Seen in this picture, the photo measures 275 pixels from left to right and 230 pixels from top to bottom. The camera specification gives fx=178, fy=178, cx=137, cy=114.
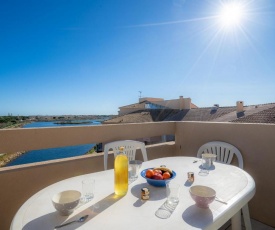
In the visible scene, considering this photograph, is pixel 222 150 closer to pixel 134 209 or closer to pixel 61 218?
pixel 134 209

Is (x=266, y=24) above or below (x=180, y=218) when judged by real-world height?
above

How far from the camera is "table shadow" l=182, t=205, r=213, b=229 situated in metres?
0.78

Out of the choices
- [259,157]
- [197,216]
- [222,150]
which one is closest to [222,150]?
[222,150]

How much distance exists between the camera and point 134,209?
0.90 m

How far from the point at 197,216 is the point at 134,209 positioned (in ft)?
0.99

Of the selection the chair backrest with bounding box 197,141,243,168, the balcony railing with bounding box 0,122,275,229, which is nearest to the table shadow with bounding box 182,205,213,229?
the chair backrest with bounding box 197,141,243,168

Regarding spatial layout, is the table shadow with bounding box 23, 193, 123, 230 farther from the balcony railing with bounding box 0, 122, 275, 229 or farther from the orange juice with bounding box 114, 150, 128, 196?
the balcony railing with bounding box 0, 122, 275, 229

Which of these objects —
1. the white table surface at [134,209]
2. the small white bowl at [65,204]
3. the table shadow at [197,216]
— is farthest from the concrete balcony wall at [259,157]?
the small white bowl at [65,204]

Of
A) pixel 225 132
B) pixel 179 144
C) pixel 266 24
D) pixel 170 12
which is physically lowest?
pixel 179 144

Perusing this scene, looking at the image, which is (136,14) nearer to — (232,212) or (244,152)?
(244,152)

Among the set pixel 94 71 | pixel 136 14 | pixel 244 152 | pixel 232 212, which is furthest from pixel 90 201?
pixel 94 71

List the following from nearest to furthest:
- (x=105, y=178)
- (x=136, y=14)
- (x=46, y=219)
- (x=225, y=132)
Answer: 1. (x=46, y=219)
2. (x=105, y=178)
3. (x=225, y=132)
4. (x=136, y=14)

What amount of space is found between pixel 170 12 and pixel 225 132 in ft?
13.6

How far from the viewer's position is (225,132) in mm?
2561
